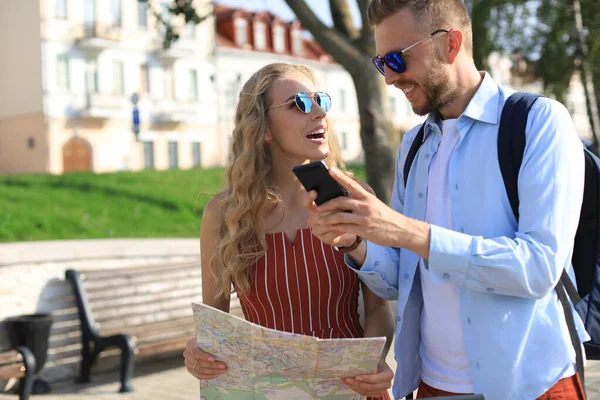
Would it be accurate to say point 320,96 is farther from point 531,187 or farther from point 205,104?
point 205,104

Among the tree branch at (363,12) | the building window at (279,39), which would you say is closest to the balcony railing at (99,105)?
the building window at (279,39)

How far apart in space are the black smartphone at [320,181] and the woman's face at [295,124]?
95 cm

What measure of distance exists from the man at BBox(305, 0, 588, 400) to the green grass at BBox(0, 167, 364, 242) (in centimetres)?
988

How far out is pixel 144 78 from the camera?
136 ft

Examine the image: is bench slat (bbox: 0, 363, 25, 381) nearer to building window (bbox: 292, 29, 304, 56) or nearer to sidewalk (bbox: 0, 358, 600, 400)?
sidewalk (bbox: 0, 358, 600, 400)

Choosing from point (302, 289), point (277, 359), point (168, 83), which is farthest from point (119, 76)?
point (277, 359)

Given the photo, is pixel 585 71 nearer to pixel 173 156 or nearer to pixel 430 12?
pixel 430 12

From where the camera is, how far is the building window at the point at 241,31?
4653 cm

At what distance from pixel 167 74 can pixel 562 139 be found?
41688 millimetres

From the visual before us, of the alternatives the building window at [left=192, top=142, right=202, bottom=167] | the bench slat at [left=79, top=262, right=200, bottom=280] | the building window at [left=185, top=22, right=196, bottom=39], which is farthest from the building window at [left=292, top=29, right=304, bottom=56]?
the bench slat at [left=79, top=262, right=200, bottom=280]

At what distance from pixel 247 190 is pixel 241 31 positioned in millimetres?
44848

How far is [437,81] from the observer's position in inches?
95.7

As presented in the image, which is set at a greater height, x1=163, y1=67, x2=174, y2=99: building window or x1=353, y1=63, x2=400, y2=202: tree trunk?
x1=163, y1=67, x2=174, y2=99: building window

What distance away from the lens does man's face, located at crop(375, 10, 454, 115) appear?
7.95 feet
